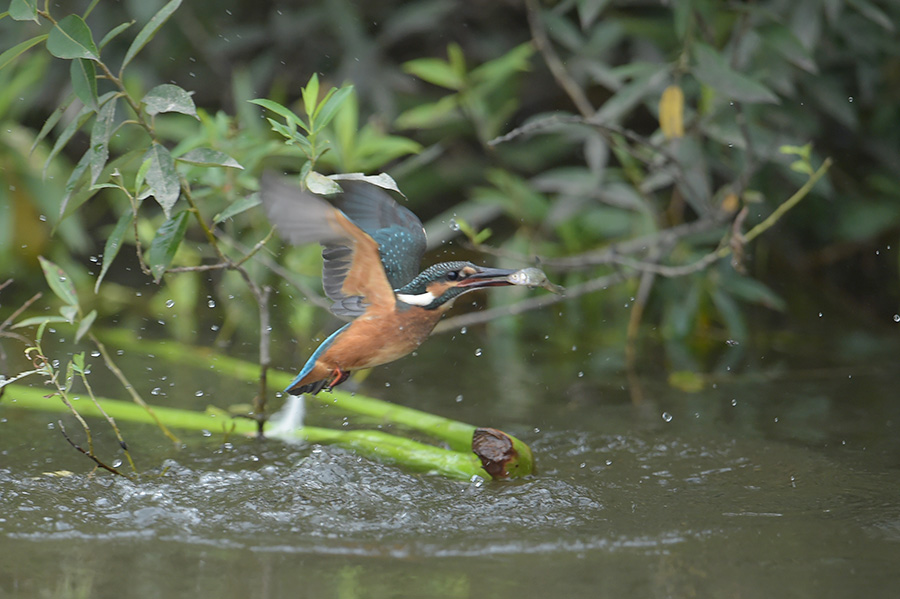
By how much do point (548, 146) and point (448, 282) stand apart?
253 centimetres

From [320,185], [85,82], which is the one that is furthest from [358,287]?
[85,82]

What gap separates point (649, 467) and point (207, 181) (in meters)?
1.36

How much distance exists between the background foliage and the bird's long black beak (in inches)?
45.4

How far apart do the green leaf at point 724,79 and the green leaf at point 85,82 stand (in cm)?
191

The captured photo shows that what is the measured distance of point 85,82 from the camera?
1891 mm

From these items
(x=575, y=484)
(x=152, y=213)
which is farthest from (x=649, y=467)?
(x=152, y=213)

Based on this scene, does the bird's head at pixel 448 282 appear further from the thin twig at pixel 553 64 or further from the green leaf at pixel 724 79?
the thin twig at pixel 553 64

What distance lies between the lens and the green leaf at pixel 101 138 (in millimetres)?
1890

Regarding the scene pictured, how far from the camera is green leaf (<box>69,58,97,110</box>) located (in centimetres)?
188

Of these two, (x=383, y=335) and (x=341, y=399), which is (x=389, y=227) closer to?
(x=383, y=335)

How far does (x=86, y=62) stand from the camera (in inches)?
74.7

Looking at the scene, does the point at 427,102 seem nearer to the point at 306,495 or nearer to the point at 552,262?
the point at 552,262

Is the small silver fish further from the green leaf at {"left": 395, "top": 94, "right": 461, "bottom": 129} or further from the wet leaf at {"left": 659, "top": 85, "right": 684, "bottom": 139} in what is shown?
the green leaf at {"left": 395, "top": 94, "right": 461, "bottom": 129}

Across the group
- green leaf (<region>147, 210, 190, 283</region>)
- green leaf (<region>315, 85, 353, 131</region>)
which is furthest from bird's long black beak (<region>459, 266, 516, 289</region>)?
green leaf (<region>147, 210, 190, 283</region>)
